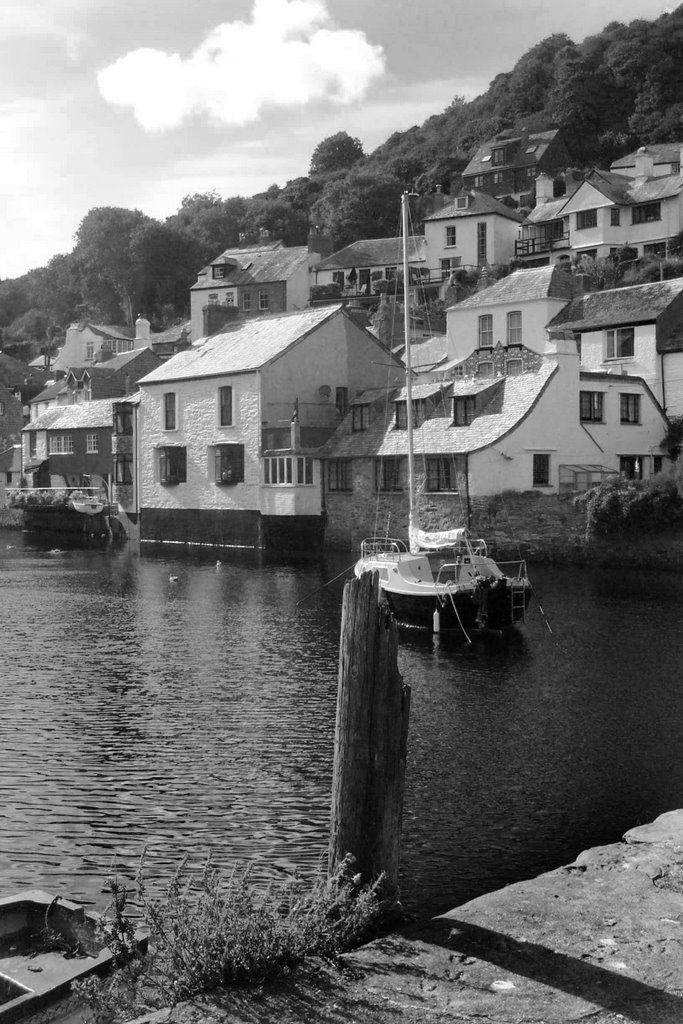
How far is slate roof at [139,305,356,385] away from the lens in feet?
195

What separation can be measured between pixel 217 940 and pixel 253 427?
50429mm

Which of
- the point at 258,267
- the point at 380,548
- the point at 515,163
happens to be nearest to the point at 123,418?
the point at 258,267

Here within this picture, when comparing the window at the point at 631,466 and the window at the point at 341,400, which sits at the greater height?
the window at the point at 341,400

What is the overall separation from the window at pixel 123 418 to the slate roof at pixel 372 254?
32209 millimetres

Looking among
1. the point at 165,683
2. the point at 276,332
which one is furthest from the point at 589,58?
the point at 165,683

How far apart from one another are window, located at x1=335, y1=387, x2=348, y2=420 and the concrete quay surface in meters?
51.0

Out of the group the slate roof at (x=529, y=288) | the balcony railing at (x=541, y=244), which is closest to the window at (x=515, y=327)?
the slate roof at (x=529, y=288)

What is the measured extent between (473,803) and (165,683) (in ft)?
35.3

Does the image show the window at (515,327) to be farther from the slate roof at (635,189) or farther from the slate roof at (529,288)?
the slate roof at (635,189)

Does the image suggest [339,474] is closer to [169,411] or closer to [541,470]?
[541,470]

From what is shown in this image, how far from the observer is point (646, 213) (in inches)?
3044

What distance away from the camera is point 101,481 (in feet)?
244

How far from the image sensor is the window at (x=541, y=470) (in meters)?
50.3

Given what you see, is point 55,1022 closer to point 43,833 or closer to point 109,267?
point 43,833
